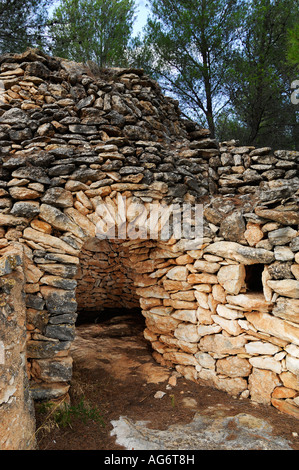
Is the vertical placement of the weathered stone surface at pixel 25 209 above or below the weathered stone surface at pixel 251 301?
above

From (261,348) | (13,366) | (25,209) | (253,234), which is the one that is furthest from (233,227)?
(13,366)

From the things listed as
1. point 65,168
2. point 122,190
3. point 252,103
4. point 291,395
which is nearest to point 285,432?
point 291,395

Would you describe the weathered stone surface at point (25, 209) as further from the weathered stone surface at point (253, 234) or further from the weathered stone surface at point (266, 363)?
the weathered stone surface at point (266, 363)

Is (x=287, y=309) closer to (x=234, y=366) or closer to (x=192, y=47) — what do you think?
(x=234, y=366)

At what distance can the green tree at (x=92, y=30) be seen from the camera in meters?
6.62

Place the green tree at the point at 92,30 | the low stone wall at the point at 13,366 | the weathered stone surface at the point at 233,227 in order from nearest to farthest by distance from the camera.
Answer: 1. the low stone wall at the point at 13,366
2. the weathered stone surface at the point at 233,227
3. the green tree at the point at 92,30

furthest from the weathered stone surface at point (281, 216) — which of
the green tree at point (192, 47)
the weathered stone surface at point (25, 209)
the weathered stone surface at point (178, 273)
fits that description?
the green tree at point (192, 47)

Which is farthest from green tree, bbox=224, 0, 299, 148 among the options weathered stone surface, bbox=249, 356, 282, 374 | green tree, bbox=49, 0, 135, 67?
weathered stone surface, bbox=249, 356, 282, 374

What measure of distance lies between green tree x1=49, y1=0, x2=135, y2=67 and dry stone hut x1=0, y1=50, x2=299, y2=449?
2687mm

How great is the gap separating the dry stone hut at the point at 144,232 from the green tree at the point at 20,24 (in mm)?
2482

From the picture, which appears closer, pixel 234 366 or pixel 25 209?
pixel 25 209

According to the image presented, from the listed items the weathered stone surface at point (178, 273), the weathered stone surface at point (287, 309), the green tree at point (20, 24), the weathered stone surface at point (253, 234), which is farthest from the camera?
the green tree at point (20, 24)

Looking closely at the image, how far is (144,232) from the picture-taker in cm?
375

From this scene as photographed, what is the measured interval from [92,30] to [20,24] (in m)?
1.53
